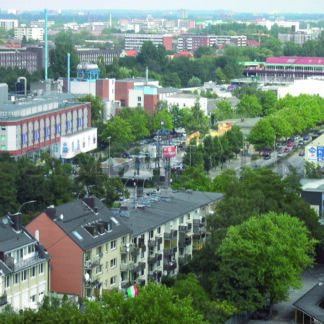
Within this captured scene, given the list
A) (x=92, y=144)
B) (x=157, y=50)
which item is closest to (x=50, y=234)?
(x=92, y=144)

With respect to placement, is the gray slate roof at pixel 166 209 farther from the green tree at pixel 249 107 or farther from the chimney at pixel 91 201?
the green tree at pixel 249 107

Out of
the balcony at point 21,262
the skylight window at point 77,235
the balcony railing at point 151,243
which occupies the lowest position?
the balcony railing at point 151,243

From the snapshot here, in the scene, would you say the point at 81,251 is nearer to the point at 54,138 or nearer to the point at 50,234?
the point at 50,234

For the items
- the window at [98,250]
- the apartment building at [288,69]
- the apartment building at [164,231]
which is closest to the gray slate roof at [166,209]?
the apartment building at [164,231]

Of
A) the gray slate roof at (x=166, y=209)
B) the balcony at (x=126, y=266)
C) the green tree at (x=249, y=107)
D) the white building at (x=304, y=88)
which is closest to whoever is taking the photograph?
the balcony at (x=126, y=266)

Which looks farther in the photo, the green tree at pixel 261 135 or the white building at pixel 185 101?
the white building at pixel 185 101

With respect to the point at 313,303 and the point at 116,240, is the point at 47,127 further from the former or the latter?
the point at 313,303
